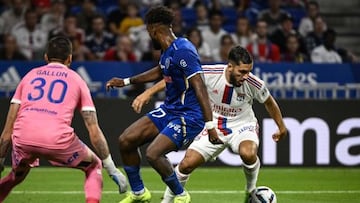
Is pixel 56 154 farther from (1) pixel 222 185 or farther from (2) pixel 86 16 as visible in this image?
(2) pixel 86 16

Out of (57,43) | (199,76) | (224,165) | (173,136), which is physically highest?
(57,43)

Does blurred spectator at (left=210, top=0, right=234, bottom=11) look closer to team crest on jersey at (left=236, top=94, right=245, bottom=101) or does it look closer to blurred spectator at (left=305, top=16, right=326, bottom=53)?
blurred spectator at (left=305, top=16, right=326, bottom=53)

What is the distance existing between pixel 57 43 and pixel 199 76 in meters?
1.62

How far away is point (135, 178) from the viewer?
11.1 m

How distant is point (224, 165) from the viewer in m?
17.6

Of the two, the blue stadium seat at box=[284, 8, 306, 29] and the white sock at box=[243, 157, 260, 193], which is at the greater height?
the white sock at box=[243, 157, 260, 193]

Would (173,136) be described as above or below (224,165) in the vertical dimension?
above

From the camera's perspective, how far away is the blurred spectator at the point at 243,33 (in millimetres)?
20938

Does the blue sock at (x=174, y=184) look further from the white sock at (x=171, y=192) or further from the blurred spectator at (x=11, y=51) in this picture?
the blurred spectator at (x=11, y=51)

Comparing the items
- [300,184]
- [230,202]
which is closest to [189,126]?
[230,202]

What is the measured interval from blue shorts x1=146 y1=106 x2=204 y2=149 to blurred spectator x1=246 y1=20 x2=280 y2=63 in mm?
9622

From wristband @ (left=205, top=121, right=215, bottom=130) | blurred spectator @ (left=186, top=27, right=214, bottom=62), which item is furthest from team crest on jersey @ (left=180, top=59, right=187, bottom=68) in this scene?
blurred spectator @ (left=186, top=27, right=214, bottom=62)

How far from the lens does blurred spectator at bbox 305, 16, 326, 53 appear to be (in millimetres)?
21578

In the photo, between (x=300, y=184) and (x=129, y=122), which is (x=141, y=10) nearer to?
(x=129, y=122)
